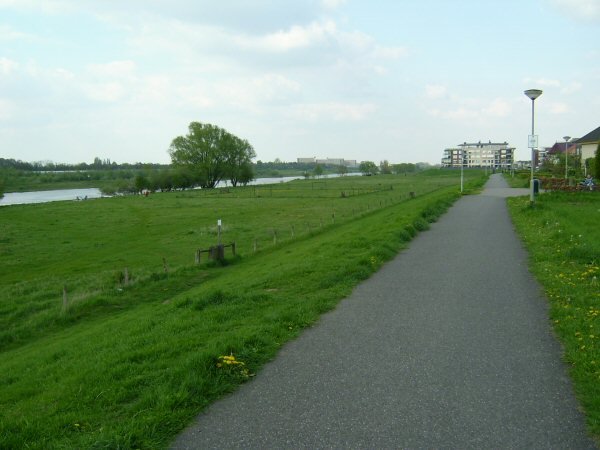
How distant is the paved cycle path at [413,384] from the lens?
4.32 metres

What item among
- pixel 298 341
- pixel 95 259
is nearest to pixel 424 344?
pixel 298 341

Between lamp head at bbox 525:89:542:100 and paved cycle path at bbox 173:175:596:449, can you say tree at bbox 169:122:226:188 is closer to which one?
lamp head at bbox 525:89:542:100

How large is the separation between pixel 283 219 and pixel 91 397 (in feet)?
Answer: 112

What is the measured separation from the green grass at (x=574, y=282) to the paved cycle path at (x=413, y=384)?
0.18 meters

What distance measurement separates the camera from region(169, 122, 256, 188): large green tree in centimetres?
10412

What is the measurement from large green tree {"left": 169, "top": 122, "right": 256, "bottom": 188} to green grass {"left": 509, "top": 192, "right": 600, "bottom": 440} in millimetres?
88417

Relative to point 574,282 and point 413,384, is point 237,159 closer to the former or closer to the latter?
point 574,282

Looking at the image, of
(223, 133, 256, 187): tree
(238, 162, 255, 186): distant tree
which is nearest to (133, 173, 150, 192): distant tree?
(223, 133, 256, 187): tree

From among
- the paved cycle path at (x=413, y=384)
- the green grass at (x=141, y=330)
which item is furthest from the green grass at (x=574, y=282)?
the green grass at (x=141, y=330)

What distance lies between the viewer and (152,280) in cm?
1606

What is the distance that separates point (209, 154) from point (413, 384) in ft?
340

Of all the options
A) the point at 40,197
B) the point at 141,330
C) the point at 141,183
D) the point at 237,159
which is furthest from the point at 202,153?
the point at 141,330

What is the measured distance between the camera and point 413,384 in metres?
5.34

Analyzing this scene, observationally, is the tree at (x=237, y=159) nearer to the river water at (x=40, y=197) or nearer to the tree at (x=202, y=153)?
the tree at (x=202, y=153)
